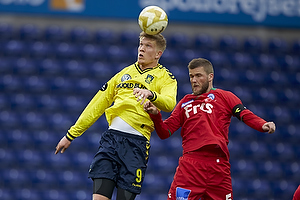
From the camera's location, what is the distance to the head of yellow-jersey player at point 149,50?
4.01 meters

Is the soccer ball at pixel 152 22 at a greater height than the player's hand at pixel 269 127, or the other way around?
the soccer ball at pixel 152 22

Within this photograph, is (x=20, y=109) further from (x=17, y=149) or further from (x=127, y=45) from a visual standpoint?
(x=127, y=45)

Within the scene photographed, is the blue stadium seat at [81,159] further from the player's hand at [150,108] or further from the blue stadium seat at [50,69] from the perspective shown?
the player's hand at [150,108]

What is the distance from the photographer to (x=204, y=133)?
3904mm

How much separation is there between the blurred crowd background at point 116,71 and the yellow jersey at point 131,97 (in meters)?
4.92

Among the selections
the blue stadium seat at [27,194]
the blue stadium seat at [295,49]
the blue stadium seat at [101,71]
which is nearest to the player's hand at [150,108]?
the blue stadium seat at [27,194]

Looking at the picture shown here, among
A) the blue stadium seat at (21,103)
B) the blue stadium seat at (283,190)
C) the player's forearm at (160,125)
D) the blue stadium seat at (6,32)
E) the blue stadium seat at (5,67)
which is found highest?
the blue stadium seat at (6,32)

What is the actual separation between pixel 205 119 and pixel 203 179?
0.53m

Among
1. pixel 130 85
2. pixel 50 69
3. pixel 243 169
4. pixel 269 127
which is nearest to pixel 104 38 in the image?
pixel 50 69

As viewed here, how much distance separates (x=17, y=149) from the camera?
354 inches

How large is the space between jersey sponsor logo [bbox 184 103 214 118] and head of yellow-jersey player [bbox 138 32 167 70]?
51cm

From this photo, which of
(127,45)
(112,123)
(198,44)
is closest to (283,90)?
(198,44)

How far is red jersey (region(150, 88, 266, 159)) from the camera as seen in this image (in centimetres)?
389

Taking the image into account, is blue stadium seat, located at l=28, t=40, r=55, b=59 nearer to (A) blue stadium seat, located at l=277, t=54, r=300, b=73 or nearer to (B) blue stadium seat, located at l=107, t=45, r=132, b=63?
(B) blue stadium seat, located at l=107, t=45, r=132, b=63
